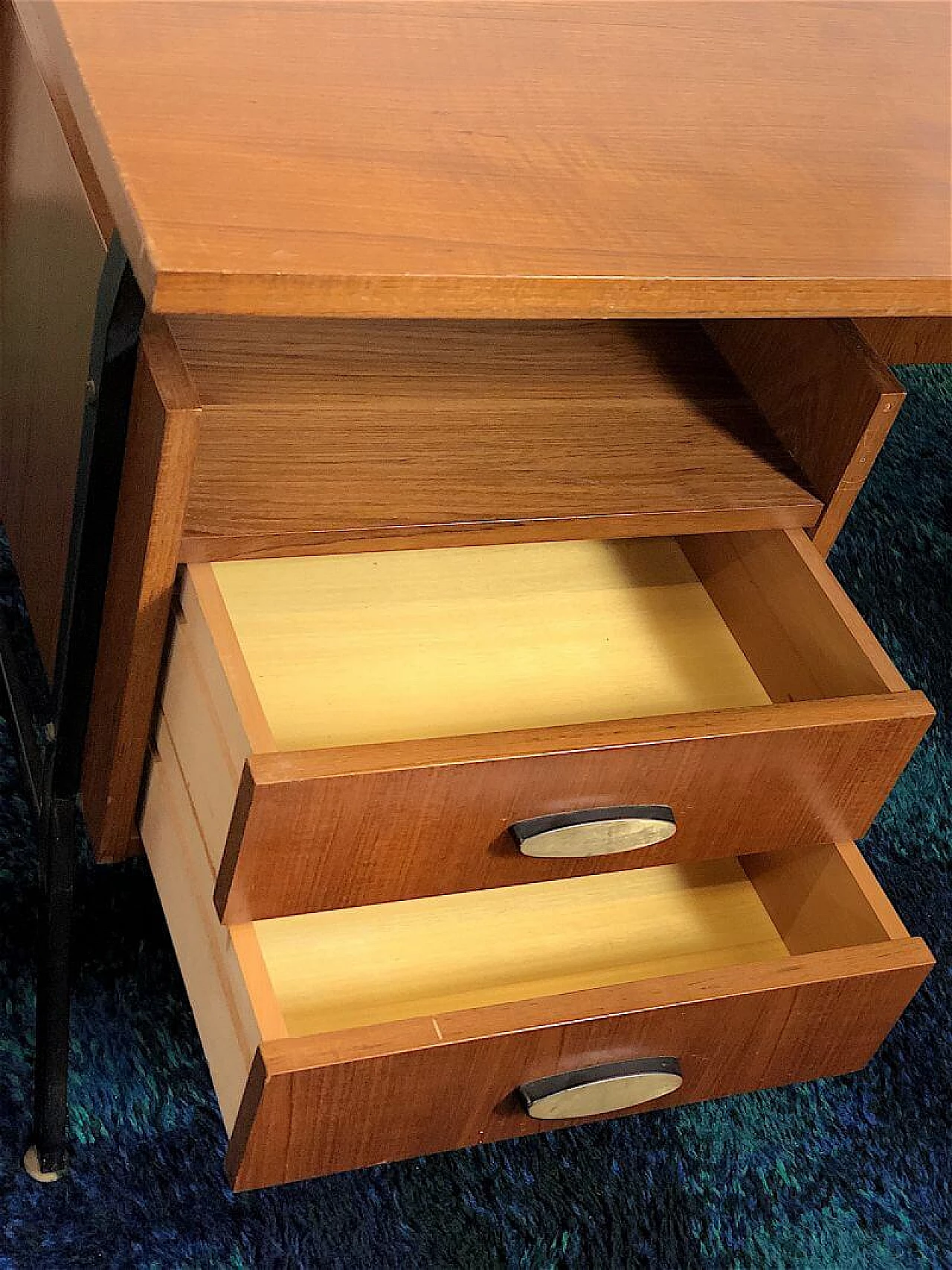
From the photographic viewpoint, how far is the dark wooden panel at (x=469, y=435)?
0.79m

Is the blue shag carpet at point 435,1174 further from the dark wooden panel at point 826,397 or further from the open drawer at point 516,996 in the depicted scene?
the dark wooden panel at point 826,397

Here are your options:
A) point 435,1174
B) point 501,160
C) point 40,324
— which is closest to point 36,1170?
point 435,1174

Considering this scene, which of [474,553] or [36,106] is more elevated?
[36,106]

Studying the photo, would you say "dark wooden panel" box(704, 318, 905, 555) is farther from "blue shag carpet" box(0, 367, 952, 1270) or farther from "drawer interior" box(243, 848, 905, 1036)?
"blue shag carpet" box(0, 367, 952, 1270)

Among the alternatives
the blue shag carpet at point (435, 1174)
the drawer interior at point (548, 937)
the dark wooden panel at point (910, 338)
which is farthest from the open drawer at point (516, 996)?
the dark wooden panel at point (910, 338)

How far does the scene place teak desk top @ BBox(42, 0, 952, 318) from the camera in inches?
23.7

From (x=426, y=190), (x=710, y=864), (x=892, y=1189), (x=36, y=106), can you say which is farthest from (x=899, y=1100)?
(x=36, y=106)

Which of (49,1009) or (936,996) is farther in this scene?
(936,996)

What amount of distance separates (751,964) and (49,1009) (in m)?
0.40

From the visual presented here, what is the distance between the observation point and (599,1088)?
77 cm

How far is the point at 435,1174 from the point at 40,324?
54cm

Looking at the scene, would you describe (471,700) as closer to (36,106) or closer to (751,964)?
(751,964)

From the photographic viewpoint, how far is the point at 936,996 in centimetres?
111

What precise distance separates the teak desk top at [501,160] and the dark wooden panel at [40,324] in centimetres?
8
